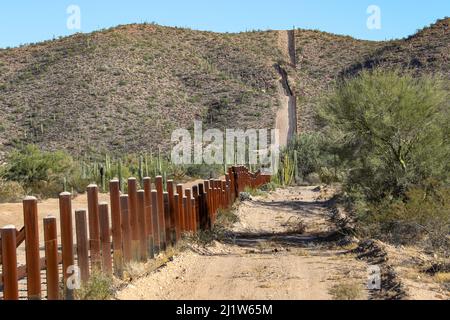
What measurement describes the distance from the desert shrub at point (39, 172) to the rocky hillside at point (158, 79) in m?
22.9

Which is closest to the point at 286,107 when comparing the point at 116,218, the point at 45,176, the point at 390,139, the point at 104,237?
the point at 45,176

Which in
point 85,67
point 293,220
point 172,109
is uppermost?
point 85,67

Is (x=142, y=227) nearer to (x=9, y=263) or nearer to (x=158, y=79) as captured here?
(x=9, y=263)

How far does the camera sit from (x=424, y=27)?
8219cm

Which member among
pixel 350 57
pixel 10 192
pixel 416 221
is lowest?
pixel 10 192

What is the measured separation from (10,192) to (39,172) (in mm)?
4761

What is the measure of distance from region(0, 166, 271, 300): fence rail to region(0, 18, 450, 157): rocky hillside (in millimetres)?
40692

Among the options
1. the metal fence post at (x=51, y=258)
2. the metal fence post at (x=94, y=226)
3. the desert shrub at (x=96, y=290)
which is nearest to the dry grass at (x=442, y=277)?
the desert shrub at (x=96, y=290)

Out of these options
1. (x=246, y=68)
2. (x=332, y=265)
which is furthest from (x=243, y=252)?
(x=246, y=68)

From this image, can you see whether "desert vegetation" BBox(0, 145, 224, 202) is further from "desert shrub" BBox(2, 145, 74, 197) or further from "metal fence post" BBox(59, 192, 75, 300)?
"metal fence post" BBox(59, 192, 75, 300)

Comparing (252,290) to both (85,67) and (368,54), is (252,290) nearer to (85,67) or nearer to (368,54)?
(85,67)

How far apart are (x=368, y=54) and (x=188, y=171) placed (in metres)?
43.3

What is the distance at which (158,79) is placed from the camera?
7212 centimetres
